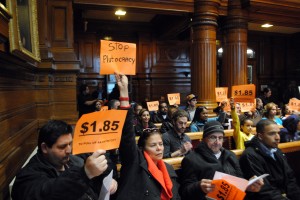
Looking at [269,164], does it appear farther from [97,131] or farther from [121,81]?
[97,131]

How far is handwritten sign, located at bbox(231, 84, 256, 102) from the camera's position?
405cm

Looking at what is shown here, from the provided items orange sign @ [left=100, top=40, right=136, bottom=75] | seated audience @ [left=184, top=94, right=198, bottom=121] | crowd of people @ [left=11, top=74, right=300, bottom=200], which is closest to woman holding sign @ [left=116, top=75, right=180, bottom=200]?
crowd of people @ [left=11, top=74, right=300, bottom=200]

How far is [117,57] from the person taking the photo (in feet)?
6.66

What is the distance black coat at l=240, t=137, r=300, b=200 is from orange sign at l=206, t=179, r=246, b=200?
0.70 metres

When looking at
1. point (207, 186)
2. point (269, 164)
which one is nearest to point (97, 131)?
point (207, 186)

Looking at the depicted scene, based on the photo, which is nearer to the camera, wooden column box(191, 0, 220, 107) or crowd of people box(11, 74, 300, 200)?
crowd of people box(11, 74, 300, 200)

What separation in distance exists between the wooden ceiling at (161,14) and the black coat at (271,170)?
14.0 ft

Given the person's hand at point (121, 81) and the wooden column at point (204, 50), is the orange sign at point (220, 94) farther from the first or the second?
the person's hand at point (121, 81)

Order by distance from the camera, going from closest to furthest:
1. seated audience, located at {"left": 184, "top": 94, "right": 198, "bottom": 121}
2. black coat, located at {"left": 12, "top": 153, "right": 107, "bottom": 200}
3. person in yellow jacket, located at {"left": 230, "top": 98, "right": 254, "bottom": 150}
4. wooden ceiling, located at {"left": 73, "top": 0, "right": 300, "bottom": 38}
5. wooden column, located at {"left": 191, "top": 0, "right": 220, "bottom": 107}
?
black coat, located at {"left": 12, "top": 153, "right": 107, "bottom": 200} < person in yellow jacket, located at {"left": 230, "top": 98, "right": 254, "bottom": 150} < seated audience, located at {"left": 184, "top": 94, "right": 198, "bottom": 121} < wooden ceiling, located at {"left": 73, "top": 0, "right": 300, "bottom": 38} < wooden column, located at {"left": 191, "top": 0, "right": 220, "bottom": 107}

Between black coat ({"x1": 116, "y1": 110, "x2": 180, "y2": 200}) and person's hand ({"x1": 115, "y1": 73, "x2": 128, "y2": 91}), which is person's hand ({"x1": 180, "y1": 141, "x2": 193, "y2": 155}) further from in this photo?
person's hand ({"x1": 115, "y1": 73, "x2": 128, "y2": 91})

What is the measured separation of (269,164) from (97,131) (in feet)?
6.21

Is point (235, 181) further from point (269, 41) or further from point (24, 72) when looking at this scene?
point (269, 41)

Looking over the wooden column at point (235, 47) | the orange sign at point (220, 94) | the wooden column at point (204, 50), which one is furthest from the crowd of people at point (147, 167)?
the wooden column at point (235, 47)

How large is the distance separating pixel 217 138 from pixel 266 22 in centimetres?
606
